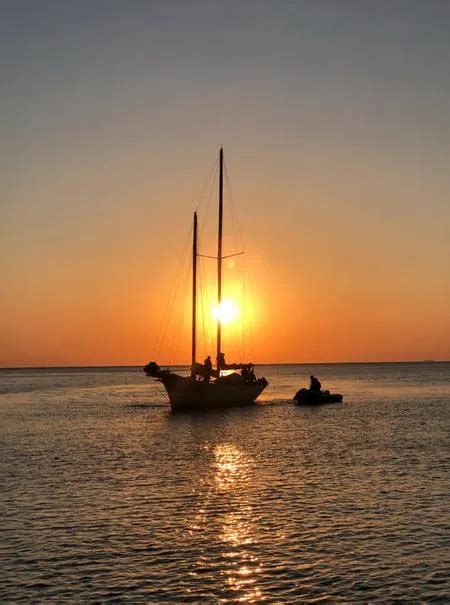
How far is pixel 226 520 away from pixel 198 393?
4122 cm

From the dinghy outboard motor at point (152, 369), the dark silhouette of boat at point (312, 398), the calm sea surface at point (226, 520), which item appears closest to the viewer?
the calm sea surface at point (226, 520)

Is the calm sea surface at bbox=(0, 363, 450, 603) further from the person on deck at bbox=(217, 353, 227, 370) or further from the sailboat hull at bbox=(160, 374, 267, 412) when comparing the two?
the person on deck at bbox=(217, 353, 227, 370)

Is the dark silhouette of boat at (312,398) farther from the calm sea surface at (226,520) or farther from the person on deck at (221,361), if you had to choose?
the calm sea surface at (226,520)

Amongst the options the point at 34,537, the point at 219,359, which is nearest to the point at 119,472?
the point at 34,537

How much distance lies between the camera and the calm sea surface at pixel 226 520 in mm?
16109

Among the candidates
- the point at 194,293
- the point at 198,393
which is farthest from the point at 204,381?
the point at 194,293

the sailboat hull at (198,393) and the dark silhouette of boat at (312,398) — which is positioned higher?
the sailboat hull at (198,393)

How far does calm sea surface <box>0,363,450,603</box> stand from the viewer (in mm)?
16109

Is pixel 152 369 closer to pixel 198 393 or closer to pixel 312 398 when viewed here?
pixel 198 393

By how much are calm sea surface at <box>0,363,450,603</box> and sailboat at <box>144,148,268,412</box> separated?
16.9 metres

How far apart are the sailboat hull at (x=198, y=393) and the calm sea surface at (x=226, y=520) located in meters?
17.1

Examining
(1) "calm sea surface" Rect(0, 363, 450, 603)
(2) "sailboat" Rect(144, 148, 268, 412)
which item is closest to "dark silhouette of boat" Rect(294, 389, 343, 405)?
(2) "sailboat" Rect(144, 148, 268, 412)

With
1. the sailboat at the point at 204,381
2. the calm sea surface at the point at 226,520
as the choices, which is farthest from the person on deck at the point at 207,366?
the calm sea surface at the point at 226,520

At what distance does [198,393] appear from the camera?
63469 mm
